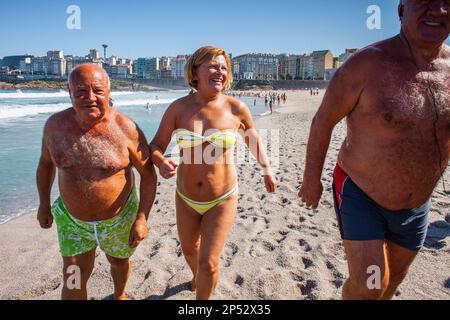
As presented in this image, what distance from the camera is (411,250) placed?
7.81 ft

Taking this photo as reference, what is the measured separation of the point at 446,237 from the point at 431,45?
2942 mm

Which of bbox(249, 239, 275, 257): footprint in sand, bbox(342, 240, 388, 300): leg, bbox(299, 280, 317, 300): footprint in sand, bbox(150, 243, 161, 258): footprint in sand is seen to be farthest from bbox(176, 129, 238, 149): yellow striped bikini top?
bbox(150, 243, 161, 258): footprint in sand

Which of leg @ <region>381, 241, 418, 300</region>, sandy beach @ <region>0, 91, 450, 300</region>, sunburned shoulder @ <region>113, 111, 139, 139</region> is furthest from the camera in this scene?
sandy beach @ <region>0, 91, 450, 300</region>

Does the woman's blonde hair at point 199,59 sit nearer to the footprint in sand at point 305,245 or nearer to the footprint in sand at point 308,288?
the footprint in sand at point 308,288

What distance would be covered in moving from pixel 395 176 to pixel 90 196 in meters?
2.08

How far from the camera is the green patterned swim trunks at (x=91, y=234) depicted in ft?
8.68

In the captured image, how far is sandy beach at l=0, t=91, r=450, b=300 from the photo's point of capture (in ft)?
11.1

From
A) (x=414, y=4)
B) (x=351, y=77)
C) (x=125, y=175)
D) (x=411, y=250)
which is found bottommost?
(x=411, y=250)

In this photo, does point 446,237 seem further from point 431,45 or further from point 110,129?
point 110,129

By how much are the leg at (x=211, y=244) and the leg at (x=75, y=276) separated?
0.82 meters

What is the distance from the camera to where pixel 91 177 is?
267 cm

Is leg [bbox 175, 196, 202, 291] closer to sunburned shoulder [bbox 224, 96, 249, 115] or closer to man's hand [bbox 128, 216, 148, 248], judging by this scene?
man's hand [bbox 128, 216, 148, 248]

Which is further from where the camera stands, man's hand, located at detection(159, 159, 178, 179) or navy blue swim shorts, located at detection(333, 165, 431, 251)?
man's hand, located at detection(159, 159, 178, 179)
